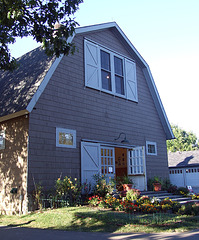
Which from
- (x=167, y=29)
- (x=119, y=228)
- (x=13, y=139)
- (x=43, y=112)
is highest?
(x=167, y=29)

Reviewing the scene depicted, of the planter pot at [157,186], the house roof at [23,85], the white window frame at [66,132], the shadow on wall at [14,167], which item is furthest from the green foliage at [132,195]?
the house roof at [23,85]

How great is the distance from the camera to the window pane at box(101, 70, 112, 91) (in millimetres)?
14070

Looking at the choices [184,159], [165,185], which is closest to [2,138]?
[165,185]

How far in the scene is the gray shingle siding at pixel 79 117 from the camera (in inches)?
417

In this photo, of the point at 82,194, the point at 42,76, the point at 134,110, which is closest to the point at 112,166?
the point at 82,194

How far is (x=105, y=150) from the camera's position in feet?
43.8

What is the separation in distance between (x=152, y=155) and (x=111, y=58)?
233 inches

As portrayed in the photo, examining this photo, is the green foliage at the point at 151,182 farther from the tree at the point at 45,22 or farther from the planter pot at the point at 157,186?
the tree at the point at 45,22

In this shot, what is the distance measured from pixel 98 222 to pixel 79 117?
5.37 m

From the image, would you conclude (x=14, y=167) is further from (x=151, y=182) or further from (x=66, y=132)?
(x=151, y=182)

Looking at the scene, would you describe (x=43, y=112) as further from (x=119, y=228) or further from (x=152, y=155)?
(x=152, y=155)

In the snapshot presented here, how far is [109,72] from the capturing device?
47.4ft

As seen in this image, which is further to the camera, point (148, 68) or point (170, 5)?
point (148, 68)

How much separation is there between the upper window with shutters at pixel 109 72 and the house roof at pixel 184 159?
9996 mm
